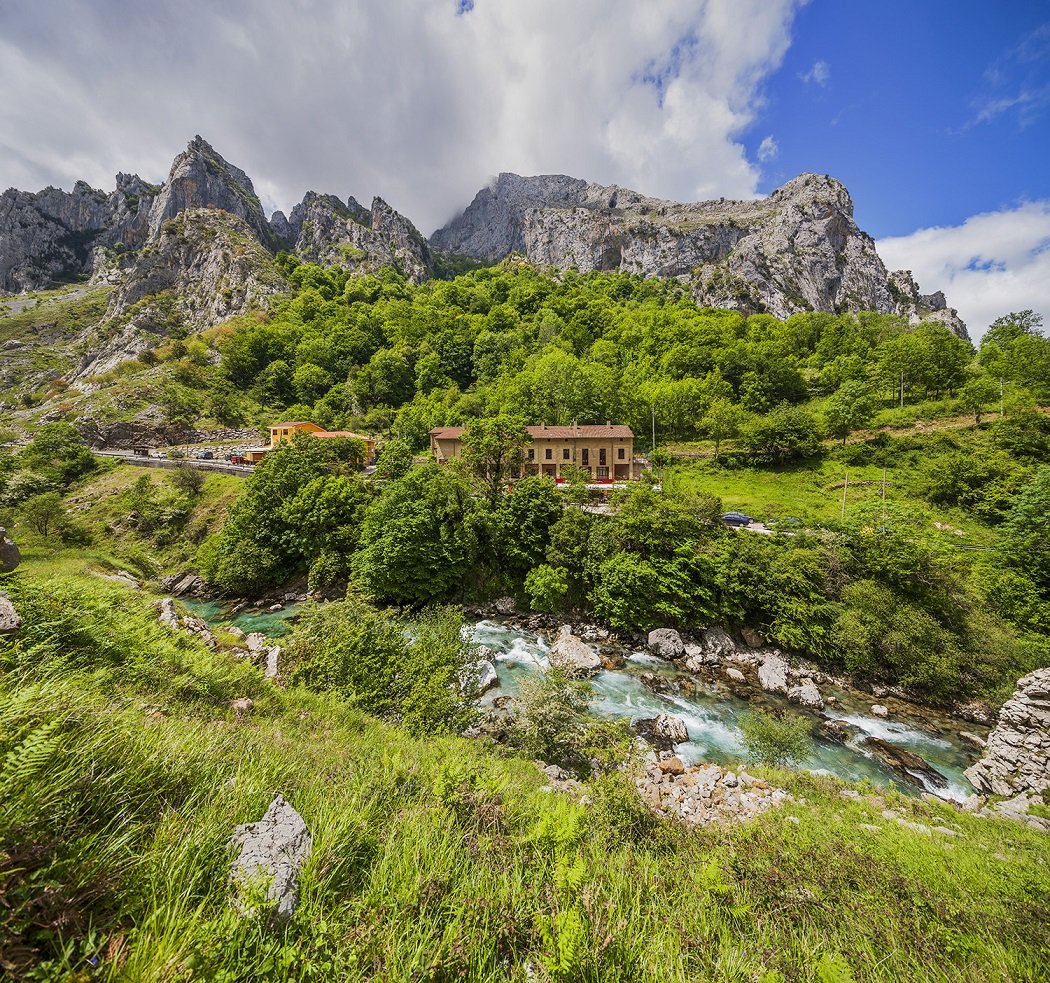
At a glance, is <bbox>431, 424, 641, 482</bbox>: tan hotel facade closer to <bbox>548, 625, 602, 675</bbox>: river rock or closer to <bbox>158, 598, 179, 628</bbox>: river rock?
<bbox>548, 625, 602, 675</bbox>: river rock

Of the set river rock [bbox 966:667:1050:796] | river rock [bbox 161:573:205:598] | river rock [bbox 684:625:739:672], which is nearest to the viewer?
river rock [bbox 966:667:1050:796]

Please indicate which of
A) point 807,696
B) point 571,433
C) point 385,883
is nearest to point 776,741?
point 807,696

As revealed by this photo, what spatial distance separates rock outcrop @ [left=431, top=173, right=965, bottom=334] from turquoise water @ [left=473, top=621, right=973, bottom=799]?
106112 millimetres

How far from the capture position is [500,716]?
51.4 ft

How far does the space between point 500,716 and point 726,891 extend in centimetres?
1237

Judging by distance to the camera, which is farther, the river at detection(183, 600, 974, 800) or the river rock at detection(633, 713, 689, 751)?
the river rock at detection(633, 713, 689, 751)

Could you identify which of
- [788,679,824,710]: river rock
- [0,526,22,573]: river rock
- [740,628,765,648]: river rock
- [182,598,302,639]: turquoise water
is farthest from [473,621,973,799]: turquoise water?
[0,526,22,573]: river rock

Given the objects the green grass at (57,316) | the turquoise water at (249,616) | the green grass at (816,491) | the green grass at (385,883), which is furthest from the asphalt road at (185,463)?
the green grass at (57,316)

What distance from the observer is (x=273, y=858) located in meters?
3.22

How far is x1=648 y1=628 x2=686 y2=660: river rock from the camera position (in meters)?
21.7

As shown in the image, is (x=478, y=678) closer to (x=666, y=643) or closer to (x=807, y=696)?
(x=666, y=643)

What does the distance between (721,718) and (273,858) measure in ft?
62.8

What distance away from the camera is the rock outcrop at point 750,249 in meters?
111

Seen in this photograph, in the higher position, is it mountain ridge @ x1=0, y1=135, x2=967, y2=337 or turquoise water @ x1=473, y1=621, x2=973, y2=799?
mountain ridge @ x1=0, y1=135, x2=967, y2=337
